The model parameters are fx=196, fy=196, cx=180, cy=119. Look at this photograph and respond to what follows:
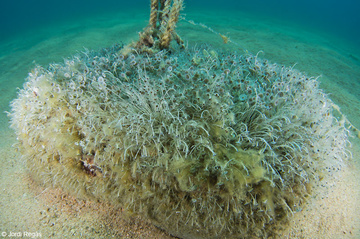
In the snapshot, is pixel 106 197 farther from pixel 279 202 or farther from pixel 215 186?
pixel 279 202

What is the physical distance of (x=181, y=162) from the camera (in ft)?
8.61

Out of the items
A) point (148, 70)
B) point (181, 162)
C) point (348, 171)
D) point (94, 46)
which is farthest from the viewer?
point (94, 46)

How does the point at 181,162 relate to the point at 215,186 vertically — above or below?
above

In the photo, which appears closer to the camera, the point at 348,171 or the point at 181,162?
the point at 181,162

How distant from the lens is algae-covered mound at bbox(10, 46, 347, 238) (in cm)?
271

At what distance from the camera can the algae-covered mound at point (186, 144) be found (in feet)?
8.87

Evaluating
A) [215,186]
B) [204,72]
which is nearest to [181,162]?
[215,186]

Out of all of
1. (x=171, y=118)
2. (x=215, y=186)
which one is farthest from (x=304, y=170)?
(x=171, y=118)

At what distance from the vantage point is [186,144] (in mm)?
2617

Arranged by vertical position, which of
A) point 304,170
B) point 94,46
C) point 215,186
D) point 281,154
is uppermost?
point 281,154

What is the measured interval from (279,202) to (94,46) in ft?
35.5

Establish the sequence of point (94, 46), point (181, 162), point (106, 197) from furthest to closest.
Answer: point (94, 46) < point (106, 197) < point (181, 162)

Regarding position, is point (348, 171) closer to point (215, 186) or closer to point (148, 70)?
point (215, 186)

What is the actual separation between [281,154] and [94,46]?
10534 millimetres
